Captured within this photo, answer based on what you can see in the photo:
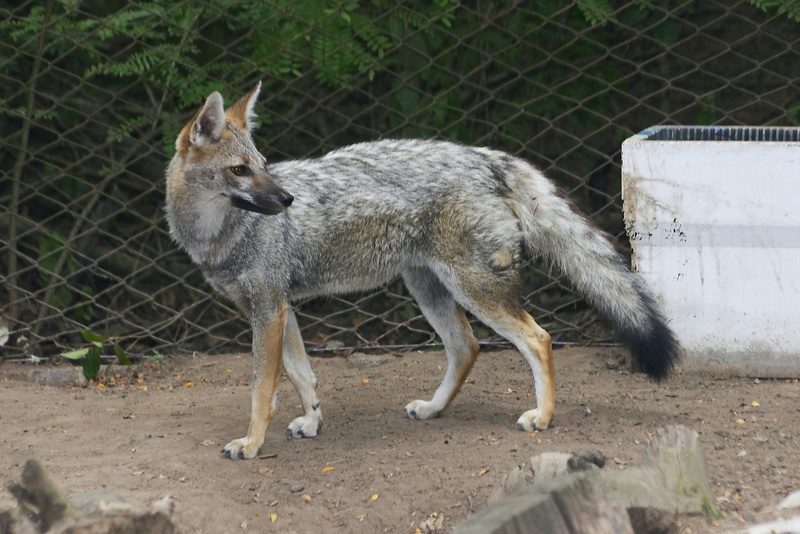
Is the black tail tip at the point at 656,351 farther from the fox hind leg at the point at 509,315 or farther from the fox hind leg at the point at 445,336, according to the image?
the fox hind leg at the point at 445,336

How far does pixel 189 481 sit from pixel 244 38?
297cm

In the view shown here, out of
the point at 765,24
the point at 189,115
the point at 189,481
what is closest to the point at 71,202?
the point at 189,115

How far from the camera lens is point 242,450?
4.51 m

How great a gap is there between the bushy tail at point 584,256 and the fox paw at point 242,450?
1.50 m

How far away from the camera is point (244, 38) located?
623 centimetres

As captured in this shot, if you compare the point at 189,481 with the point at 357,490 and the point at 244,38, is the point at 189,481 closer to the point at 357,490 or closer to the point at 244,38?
the point at 357,490

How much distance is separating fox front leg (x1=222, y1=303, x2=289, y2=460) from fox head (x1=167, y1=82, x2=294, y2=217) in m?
0.51

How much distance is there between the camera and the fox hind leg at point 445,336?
500 centimetres

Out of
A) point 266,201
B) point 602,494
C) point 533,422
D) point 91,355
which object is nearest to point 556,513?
point 602,494

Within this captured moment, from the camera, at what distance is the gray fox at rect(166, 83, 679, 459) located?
461cm

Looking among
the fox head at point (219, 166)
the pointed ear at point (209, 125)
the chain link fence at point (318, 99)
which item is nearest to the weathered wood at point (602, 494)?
the fox head at point (219, 166)

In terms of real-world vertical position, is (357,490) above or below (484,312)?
below

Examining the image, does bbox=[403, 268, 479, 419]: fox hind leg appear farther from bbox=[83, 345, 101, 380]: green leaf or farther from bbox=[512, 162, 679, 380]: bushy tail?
bbox=[83, 345, 101, 380]: green leaf

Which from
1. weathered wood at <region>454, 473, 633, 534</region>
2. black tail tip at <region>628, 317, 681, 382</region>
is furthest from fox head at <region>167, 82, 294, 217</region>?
weathered wood at <region>454, 473, 633, 534</region>
